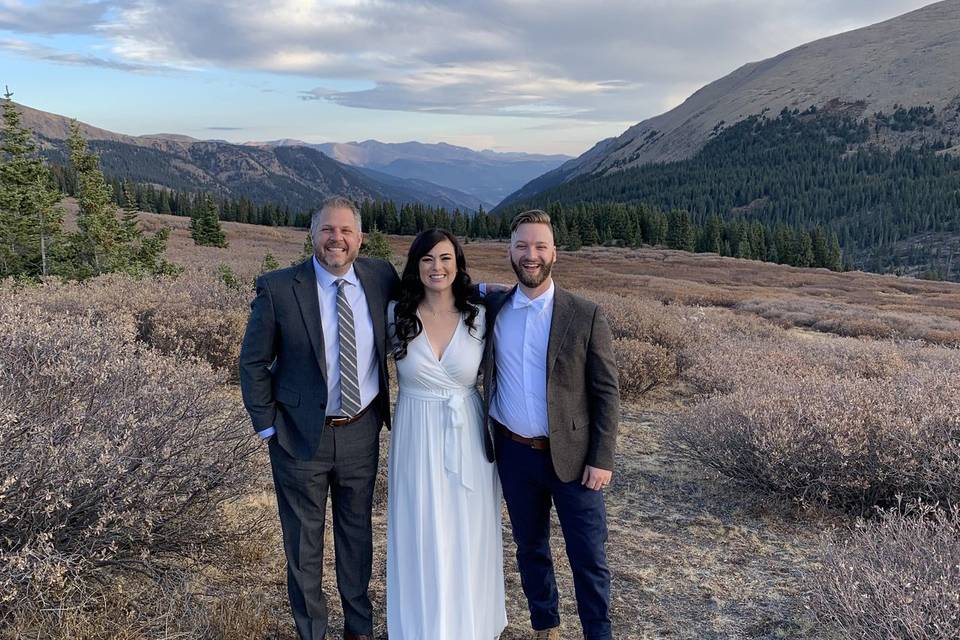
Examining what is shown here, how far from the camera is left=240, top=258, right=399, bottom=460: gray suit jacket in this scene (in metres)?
3.05

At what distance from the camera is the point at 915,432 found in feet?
14.5

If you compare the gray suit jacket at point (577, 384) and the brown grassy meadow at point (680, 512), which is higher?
the gray suit jacket at point (577, 384)

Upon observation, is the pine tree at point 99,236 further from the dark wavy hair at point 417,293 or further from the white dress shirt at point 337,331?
the dark wavy hair at point 417,293

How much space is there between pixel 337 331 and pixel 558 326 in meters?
1.13

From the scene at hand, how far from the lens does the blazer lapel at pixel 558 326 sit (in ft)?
10.1

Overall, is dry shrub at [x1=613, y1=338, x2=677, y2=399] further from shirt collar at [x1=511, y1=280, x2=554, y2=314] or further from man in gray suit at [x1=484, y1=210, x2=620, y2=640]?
shirt collar at [x1=511, y1=280, x2=554, y2=314]

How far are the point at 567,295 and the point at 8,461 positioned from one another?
271 centimetres

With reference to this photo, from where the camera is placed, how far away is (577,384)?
3.14 meters

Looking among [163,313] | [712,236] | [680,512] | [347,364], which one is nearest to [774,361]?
[680,512]

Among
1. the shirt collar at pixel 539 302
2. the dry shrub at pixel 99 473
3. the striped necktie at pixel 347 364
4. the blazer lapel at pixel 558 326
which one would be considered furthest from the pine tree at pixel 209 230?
the blazer lapel at pixel 558 326

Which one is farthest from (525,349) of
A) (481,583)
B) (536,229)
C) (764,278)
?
(764,278)

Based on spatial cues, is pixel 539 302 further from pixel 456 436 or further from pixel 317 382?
pixel 317 382

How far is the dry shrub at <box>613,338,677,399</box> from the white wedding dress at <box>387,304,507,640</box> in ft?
17.2

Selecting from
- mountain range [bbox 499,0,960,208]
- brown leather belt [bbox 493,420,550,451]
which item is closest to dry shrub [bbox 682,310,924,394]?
brown leather belt [bbox 493,420,550,451]
